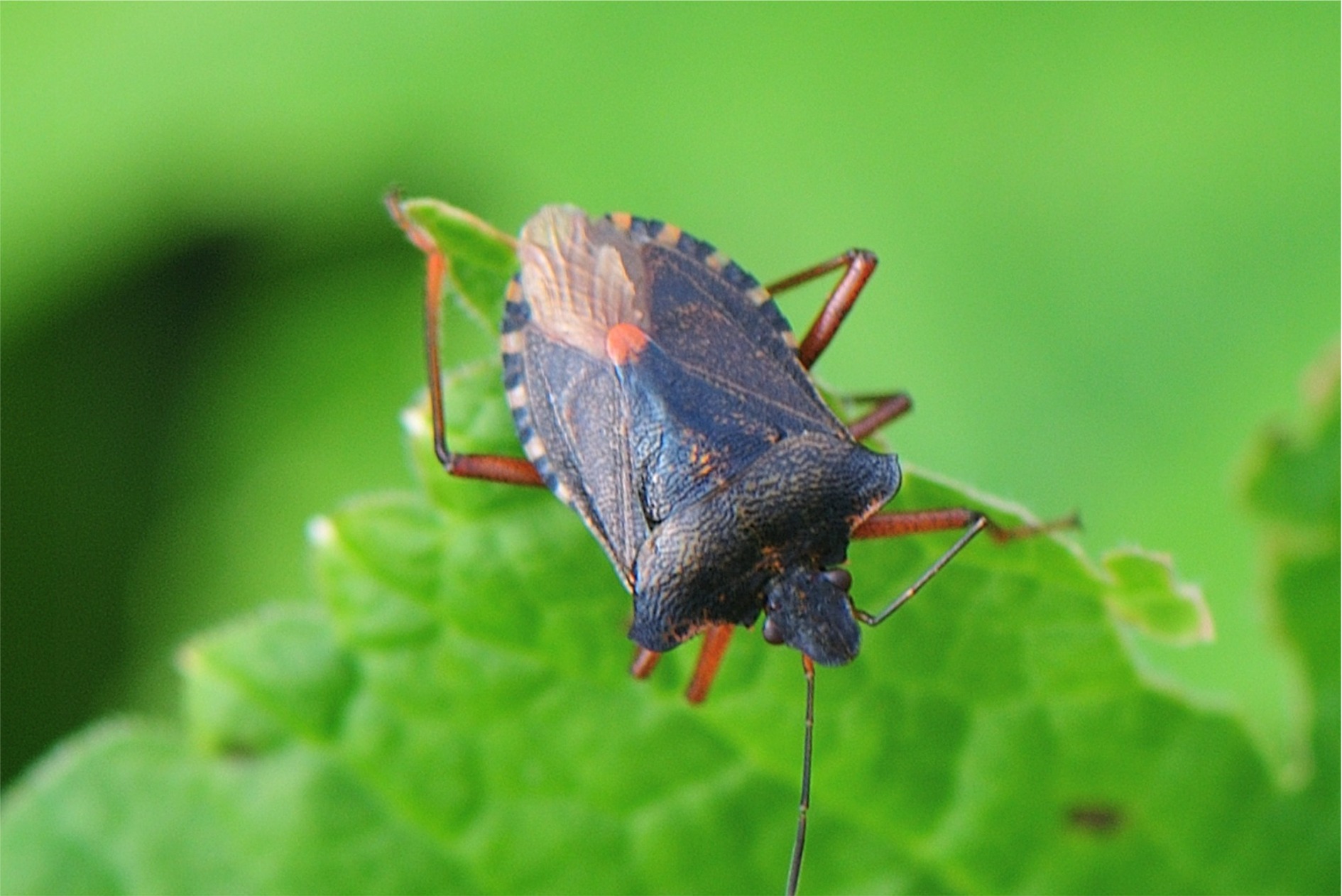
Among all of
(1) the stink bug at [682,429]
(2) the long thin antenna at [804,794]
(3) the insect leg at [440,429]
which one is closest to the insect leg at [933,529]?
(1) the stink bug at [682,429]

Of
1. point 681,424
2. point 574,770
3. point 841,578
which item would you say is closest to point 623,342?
point 681,424

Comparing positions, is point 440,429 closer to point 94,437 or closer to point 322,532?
point 322,532

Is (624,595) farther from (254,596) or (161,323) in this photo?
(161,323)

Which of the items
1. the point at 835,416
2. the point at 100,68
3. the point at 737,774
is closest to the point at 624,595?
the point at 737,774

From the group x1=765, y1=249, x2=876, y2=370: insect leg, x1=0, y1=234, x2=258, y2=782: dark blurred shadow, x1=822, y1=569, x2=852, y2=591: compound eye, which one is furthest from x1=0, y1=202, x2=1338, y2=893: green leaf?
x1=0, y1=234, x2=258, y2=782: dark blurred shadow

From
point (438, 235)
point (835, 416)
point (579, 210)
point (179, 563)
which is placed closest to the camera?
point (438, 235)

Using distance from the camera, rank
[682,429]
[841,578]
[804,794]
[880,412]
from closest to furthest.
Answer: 1. [804,794]
2. [841,578]
3. [682,429]
4. [880,412]

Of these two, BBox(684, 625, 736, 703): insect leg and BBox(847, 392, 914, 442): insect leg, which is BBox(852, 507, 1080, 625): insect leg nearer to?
BBox(684, 625, 736, 703): insect leg
